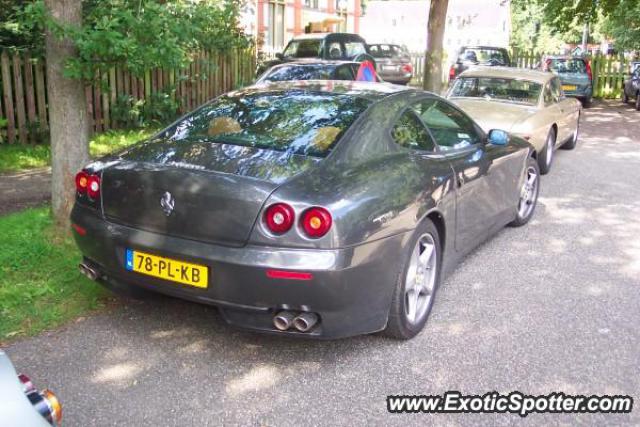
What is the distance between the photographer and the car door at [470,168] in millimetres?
4871

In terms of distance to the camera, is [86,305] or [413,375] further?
[86,305]

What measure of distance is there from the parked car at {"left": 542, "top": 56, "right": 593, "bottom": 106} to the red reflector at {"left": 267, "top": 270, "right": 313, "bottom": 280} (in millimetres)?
17967

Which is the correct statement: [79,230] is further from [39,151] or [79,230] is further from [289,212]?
[39,151]

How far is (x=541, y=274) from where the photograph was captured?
548cm

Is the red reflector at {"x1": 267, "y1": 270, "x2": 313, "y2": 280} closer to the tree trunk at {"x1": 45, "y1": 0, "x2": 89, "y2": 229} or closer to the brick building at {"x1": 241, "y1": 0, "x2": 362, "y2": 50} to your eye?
the tree trunk at {"x1": 45, "y1": 0, "x2": 89, "y2": 229}

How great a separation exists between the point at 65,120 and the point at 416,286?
328 centimetres

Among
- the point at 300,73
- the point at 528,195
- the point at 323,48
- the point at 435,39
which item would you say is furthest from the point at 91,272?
the point at 323,48

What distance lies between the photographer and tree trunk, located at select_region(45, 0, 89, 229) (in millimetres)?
5367

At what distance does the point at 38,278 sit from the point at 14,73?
5990 millimetres

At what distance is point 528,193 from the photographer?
6.99m

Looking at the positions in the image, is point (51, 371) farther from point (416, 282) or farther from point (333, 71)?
point (333, 71)

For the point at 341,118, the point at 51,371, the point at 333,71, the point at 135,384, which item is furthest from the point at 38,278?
the point at 333,71

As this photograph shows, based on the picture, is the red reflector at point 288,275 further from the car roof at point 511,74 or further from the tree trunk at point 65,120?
the car roof at point 511,74

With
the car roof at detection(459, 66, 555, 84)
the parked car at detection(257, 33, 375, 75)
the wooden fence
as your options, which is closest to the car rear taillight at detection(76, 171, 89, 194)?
the wooden fence
